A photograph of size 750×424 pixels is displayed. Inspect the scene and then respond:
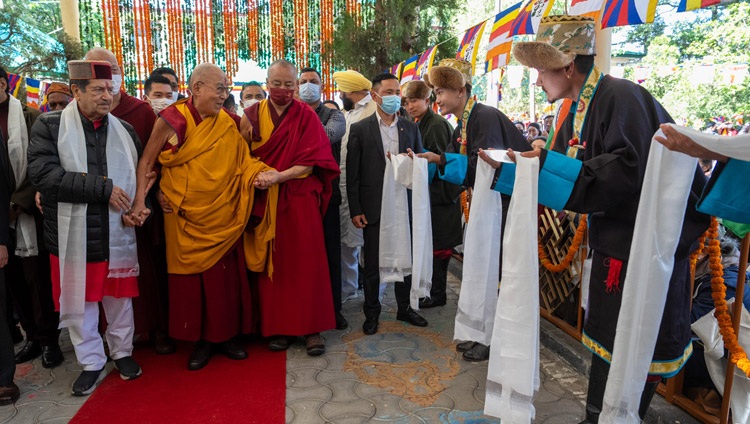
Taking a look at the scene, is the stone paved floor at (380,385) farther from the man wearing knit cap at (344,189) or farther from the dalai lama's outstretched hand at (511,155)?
the dalai lama's outstretched hand at (511,155)

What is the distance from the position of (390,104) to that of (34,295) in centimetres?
265

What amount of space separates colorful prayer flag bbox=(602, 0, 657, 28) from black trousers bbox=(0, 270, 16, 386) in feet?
13.0

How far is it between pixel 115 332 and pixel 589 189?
8.91 ft

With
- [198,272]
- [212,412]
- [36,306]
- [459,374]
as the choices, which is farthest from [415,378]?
[36,306]

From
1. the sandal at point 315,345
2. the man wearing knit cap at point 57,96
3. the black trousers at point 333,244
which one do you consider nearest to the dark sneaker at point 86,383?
the sandal at point 315,345

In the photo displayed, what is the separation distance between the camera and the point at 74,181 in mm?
2727

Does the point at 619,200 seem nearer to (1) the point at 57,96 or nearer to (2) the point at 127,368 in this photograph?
(2) the point at 127,368

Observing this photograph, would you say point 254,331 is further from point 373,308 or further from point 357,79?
point 357,79

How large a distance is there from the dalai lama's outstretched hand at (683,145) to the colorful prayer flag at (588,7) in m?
2.37

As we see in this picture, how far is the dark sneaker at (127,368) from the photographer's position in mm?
A: 3066

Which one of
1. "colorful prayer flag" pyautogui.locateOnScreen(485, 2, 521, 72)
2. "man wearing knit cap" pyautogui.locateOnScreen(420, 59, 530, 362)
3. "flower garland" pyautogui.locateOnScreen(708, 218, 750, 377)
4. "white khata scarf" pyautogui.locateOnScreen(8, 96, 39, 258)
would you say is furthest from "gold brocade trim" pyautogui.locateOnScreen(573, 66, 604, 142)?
"colorful prayer flag" pyautogui.locateOnScreen(485, 2, 521, 72)

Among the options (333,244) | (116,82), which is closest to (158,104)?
(116,82)

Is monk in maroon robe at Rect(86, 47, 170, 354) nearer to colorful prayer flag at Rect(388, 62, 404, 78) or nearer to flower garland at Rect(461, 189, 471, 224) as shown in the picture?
flower garland at Rect(461, 189, 471, 224)

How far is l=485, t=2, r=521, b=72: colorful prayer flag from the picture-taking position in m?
5.08
